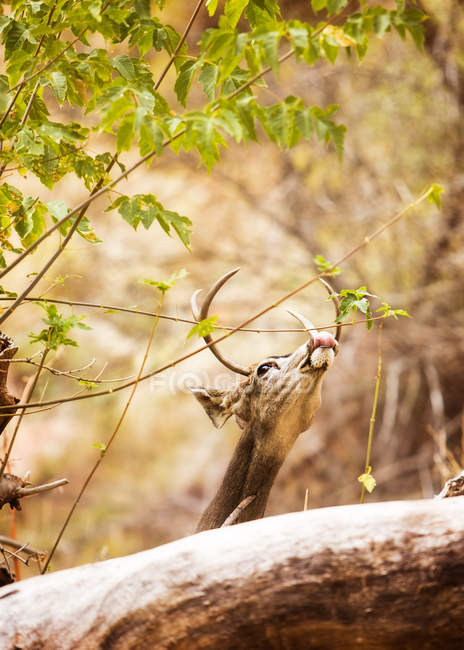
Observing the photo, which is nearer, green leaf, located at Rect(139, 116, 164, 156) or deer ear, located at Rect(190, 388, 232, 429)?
green leaf, located at Rect(139, 116, 164, 156)

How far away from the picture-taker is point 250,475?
1372mm

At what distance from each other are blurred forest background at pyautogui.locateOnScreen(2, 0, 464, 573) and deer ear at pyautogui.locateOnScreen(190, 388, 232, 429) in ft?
7.24

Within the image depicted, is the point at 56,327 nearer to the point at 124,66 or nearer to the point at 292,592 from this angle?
the point at 124,66

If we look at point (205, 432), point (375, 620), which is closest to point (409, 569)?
point (375, 620)

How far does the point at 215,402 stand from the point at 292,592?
62 cm

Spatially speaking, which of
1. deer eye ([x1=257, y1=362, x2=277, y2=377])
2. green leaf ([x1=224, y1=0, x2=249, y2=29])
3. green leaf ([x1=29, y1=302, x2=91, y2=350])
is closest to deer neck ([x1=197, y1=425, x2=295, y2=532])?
deer eye ([x1=257, y1=362, x2=277, y2=377])

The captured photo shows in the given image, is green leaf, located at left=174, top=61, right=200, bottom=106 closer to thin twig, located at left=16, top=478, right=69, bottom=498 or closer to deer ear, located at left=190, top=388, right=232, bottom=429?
deer ear, located at left=190, top=388, right=232, bottom=429

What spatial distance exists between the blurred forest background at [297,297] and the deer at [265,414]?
7.49 feet

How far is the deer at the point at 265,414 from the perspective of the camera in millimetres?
1308

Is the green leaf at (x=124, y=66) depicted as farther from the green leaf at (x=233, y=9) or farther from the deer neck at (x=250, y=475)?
the deer neck at (x=250, y=475)

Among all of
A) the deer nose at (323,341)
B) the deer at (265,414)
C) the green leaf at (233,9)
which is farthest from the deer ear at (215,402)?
the green leaf at (233,9)

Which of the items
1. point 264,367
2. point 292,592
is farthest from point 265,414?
point 292,592

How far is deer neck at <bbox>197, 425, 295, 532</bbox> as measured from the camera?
1358mm

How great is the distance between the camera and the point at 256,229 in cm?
488
